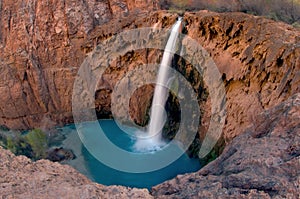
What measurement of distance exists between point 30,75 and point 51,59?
169 centimetres

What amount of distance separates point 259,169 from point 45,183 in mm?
2276

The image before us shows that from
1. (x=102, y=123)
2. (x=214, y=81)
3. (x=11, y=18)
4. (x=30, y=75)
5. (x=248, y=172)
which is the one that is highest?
(x=248, y=172)

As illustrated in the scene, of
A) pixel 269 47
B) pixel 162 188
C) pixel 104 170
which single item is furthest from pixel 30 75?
pixel 162 188

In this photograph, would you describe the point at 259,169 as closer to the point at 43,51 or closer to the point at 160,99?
the point at 160,99

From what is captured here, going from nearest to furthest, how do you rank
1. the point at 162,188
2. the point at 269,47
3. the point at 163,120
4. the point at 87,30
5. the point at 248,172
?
the point at 248,172 → the point at 162,188 → the point at 269,47 → the point at 163,120 → the point at 87,30

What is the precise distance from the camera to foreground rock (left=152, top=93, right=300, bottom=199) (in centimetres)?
321

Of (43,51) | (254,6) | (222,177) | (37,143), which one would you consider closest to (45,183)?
(222,177)

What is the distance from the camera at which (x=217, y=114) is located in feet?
55.0

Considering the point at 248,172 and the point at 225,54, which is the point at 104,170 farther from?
the point at 248,172

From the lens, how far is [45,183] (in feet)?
11.5

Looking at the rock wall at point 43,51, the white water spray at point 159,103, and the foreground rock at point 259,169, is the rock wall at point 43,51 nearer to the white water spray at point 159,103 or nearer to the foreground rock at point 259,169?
the white water spray at point 159,103

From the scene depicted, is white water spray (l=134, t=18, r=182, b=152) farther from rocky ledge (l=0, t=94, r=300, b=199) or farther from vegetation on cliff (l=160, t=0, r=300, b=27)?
rocky ledge (l=0, t=94, r=300, b=199)

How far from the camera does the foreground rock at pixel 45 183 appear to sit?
3311 mm

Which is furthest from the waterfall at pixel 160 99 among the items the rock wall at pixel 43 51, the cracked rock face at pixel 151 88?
the rock wall at pixel 43 51
